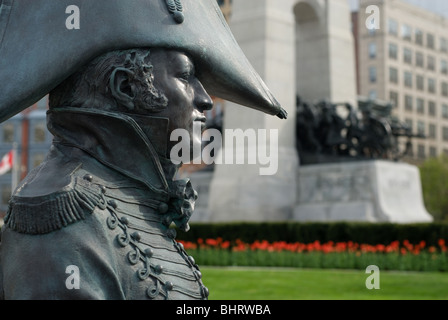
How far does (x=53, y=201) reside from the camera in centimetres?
216

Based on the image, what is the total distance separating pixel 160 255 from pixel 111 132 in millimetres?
447

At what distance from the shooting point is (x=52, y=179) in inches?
88.6

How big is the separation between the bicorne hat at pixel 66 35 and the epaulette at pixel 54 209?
1.04ft

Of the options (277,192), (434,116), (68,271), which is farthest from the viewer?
(434,116)

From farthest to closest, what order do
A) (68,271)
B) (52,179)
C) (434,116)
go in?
(434,116)
(52,179)
(68,271)

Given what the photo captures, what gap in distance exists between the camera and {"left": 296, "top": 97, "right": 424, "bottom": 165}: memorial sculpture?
19406 millimetres

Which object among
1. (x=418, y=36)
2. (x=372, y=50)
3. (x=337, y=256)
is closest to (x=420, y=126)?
(x=418, y=36)

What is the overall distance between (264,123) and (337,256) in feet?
21.8

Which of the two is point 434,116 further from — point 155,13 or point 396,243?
point 155,13

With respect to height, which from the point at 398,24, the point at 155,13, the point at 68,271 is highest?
the point at 398,24

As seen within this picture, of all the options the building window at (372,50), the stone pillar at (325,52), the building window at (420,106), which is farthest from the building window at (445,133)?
the stone pillar at (325,52)

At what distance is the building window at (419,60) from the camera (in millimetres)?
68062

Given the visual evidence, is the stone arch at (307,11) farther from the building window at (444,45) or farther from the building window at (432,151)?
the building window at (444,45)
